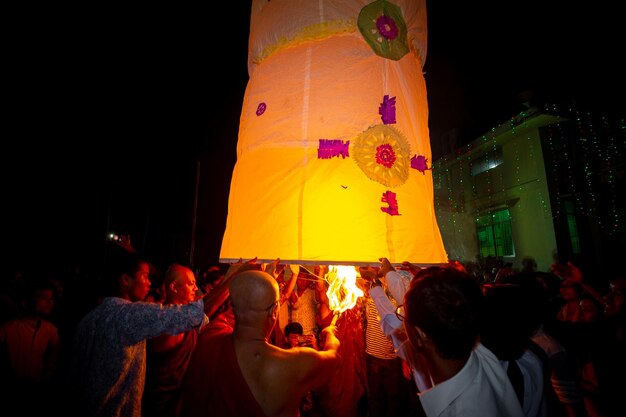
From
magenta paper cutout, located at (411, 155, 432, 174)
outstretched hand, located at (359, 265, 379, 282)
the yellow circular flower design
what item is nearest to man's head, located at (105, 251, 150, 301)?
outstretched hand, located at (359, 265, 379, 282)

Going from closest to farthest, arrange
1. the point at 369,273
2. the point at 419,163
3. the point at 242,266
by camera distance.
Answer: the point at 242,266 → the point at 419,163 → the point at 369,273

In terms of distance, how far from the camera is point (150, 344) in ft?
11.5

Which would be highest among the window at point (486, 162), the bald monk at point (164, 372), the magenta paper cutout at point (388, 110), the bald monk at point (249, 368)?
the window at point (486, 162)

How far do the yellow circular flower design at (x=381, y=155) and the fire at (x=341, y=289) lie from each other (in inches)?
43.0

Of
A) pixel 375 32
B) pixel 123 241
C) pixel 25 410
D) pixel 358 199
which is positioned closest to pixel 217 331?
pixel 358 199

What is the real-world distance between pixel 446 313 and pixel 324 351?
4.18 ft

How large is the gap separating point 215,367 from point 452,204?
18.8 metres

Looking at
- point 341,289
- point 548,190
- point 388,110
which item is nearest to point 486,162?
point 548,190

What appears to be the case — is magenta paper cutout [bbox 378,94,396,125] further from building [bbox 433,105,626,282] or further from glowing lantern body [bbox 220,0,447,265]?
building [bbox 433,105,626,282]

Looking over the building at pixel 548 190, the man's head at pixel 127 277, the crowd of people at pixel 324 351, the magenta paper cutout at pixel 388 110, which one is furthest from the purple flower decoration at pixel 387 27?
the building at pixel 548 190

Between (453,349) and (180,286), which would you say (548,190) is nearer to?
(453,349)

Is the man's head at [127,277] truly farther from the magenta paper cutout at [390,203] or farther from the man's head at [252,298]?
the magenta paper cutout at [390,203]

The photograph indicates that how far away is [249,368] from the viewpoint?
7.21 feet

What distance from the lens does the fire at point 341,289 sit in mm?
3127
